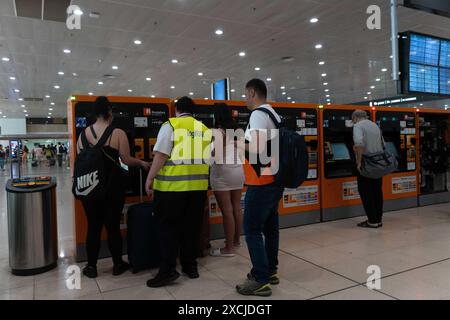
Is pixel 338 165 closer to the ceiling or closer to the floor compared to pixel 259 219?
closer to the ceiling

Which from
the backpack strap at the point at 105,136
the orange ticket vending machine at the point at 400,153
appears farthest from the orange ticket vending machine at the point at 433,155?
the backpack strap at the point at 105,136

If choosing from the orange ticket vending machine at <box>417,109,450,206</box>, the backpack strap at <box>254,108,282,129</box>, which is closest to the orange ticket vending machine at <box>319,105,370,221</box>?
the orange ticket vending machine at <box>417,109,450,206</box>

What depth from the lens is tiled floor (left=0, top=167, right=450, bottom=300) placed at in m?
2.41

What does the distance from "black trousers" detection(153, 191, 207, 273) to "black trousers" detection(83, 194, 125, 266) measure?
16.4 inches

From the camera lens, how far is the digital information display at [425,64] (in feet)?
12.8

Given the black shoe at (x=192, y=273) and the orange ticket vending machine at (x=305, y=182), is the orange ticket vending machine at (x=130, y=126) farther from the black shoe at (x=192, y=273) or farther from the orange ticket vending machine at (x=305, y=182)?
the orange ticket vending machine at (x=305, y=182)

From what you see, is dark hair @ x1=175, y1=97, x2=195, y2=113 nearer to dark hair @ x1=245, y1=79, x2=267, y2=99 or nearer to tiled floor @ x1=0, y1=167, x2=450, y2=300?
dark hair @ x1=245, y1=79, x2=267, y2=99

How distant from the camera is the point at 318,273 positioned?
2768 millimetres

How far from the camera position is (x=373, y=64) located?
1265cm

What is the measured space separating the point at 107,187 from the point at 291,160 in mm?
1470

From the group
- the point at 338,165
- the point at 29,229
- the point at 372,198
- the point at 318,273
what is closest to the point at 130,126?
the point at 29,229

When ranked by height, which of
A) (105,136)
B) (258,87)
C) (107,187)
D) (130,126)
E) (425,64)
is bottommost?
(107,187)

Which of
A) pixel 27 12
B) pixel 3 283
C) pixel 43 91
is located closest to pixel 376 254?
pixel 3 283

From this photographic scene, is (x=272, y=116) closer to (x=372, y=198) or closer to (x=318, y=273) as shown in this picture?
(x=318, y=273)
